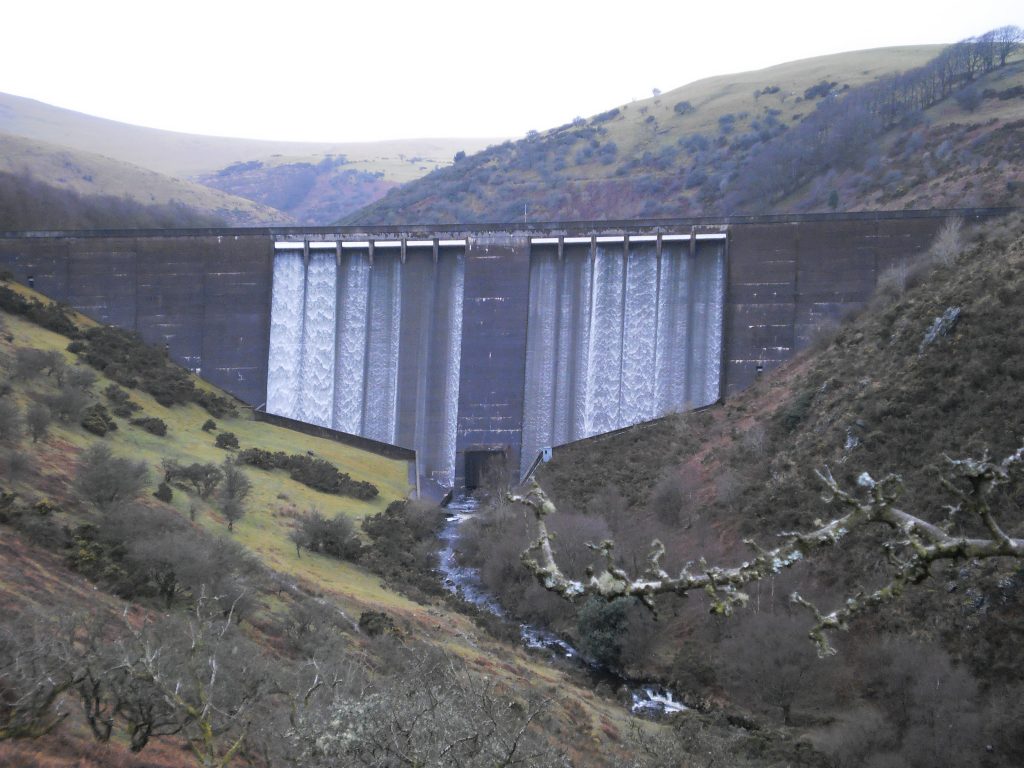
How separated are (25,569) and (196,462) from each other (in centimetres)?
1296

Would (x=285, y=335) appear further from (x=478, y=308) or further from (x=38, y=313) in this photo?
(x=38, y=313)

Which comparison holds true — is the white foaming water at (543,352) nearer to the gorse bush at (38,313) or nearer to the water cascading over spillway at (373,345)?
the water cascading over spillway at (373,345)

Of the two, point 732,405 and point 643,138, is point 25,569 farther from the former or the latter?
point 643,138

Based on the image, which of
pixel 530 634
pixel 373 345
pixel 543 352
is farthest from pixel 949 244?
pixel 373 345

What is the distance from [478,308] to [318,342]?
21.5 ft

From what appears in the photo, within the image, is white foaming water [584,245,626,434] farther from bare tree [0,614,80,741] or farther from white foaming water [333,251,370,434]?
bare tree [0,614,80,741]

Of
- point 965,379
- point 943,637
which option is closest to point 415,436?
point 965,379

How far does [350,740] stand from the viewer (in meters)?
8.87

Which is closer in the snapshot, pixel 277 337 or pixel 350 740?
pixel 350 740

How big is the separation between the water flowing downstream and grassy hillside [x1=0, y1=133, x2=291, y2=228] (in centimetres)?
6848

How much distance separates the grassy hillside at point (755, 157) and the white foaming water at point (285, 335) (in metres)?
26.7

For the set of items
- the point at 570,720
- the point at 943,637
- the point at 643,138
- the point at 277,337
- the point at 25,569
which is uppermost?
the point at 643,138

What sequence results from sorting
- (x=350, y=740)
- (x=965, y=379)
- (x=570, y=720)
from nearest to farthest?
(x=350, y=740), (x=570, y=720), (x=965, y=379)

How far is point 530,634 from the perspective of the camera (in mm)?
23828
